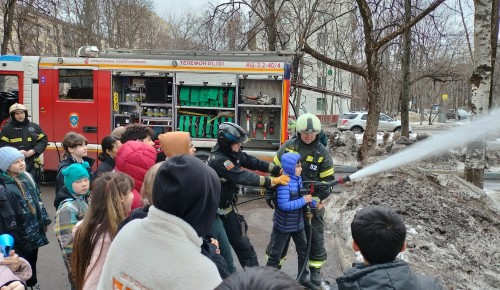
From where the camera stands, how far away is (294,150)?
4695 millimetres

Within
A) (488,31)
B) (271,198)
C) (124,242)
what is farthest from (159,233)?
(488,31)

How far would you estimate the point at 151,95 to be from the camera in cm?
970

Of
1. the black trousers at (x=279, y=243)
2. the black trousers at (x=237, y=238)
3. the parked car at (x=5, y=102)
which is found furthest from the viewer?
the parked car at (x=5, y=102)

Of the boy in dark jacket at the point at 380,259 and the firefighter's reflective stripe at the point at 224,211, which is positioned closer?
the boy in dark jacket at the point at 380,259

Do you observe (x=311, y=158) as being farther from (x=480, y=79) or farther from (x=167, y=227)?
(x=480, y=79)

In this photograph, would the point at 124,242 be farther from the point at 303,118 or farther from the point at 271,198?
the point at 303,118

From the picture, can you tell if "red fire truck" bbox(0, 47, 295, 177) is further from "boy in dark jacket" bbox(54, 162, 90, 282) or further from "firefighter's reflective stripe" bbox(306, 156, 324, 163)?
"boy in dark jacket" bbox(54, 162, 90, 282)

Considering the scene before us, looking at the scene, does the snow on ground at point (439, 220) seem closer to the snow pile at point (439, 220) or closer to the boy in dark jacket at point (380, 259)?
the snow pile at point (439, 220)

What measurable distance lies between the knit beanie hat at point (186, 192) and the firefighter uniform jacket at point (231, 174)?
236 cm

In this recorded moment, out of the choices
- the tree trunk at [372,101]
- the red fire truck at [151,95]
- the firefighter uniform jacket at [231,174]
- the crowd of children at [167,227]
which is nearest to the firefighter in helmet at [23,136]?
the red fire truck at [151,95]

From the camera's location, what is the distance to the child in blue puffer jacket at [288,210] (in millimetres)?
4230

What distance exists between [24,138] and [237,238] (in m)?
5.11

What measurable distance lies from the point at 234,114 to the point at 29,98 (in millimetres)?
4884

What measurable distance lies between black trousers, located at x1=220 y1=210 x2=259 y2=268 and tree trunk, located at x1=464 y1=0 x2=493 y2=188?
6.51m
